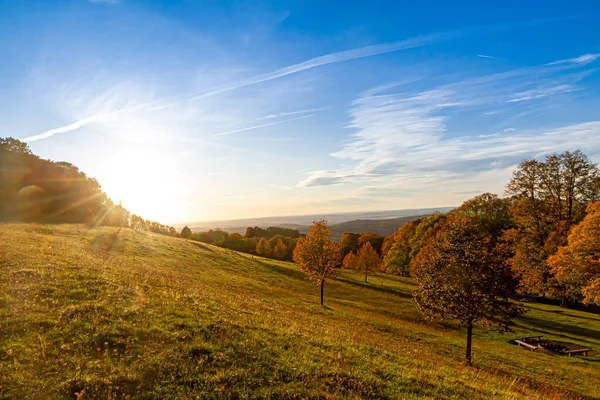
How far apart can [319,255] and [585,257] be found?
33739 millimetres

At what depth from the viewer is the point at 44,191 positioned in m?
73.1

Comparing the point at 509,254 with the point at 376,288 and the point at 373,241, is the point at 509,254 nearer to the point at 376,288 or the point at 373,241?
the point at 376,288

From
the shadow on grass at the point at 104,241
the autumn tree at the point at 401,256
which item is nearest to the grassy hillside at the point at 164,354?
the shadow on grass at the point at 104,241

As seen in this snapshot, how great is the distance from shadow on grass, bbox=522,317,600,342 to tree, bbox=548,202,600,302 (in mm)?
4292

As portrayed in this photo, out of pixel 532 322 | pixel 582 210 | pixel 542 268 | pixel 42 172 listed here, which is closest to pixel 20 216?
pixel 42 172

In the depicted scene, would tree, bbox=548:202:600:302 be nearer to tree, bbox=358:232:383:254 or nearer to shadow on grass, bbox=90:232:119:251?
shadow on grass, bbox=90:232:119:251

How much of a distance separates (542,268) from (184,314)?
59141mm

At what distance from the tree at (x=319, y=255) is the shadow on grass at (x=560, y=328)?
28.7 meters

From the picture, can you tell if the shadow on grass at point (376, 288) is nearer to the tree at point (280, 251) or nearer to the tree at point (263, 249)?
the tree at point (280, 251)

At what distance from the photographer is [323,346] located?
47.2ft

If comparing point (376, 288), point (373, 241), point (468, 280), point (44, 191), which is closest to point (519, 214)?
point (376, 288)

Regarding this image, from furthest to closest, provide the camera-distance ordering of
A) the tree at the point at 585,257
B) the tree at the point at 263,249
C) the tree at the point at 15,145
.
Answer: the tree at the point at 263,249
the tree at the point at 15,145
the tree at the point at 585,257

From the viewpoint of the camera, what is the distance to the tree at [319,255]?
145 ft

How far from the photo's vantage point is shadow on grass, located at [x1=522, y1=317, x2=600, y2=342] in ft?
121
